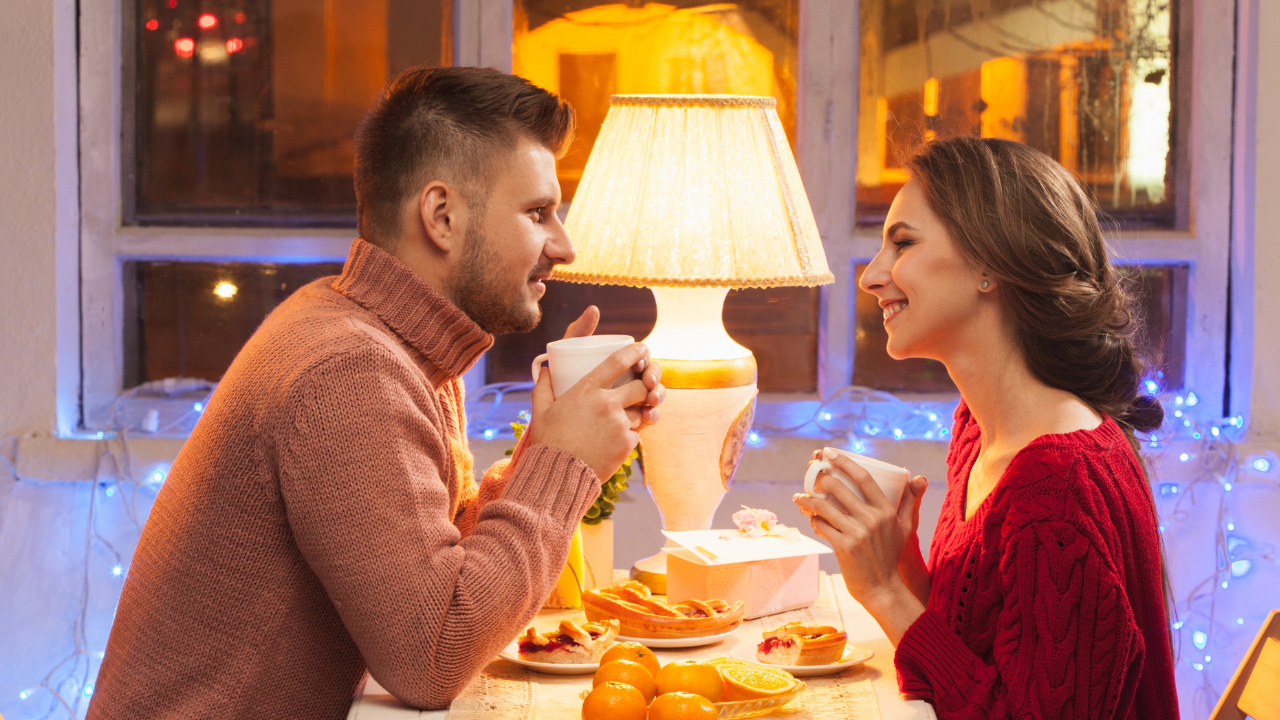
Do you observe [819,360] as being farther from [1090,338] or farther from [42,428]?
[42,428]

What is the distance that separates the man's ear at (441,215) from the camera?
117 cm

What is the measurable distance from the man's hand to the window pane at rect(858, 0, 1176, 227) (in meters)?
1.48

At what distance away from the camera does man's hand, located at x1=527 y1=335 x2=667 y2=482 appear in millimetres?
1117

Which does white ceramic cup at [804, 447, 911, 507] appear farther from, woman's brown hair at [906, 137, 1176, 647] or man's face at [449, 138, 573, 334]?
man's face at [449, 138, 573, 334]

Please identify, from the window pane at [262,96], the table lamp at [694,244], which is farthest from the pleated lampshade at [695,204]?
the window pane at [262,96]

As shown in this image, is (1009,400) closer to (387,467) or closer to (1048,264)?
(1048,264)

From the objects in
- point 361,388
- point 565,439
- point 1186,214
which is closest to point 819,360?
point 1186,214

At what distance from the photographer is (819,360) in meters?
2.48

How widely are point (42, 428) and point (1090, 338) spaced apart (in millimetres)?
2156

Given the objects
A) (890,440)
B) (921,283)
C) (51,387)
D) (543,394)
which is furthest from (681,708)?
(51,387)

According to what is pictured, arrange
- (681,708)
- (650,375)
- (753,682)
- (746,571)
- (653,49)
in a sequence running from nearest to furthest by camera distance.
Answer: (681,708)
(753,682)
(650,375)
(746,571)
(653,49)

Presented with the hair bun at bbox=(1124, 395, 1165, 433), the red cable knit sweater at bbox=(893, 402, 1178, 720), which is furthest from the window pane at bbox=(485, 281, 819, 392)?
the red cable knit sweater at bbox=(893, 402, 1178, 720)

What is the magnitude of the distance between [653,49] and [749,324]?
2.22 ft

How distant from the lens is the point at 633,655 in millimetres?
1129
